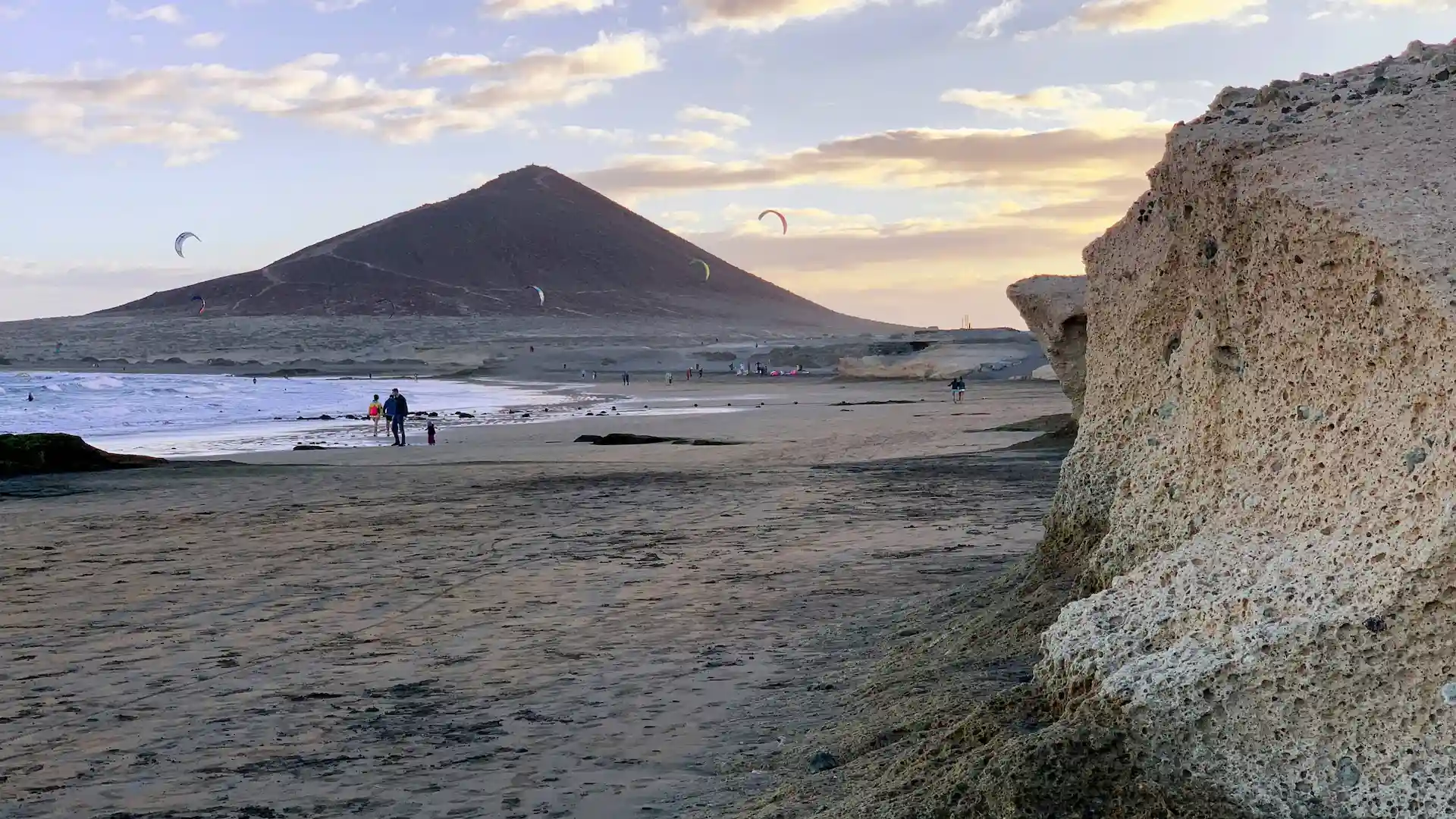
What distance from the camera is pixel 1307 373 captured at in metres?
3.01

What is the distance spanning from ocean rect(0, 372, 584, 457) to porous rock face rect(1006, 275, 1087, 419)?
1487cm

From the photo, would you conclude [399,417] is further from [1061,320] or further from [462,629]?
[462,629]

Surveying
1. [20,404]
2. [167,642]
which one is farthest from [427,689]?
[20,404]

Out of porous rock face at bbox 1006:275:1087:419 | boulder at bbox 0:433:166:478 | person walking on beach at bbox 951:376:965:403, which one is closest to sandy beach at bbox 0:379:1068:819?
boulder at bbox 0:433:166:478

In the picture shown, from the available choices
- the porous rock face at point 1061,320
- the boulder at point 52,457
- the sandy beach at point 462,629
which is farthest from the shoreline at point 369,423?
the porous rock face at point 1061,320

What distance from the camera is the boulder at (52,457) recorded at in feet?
47.2

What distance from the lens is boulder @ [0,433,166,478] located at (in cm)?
1438

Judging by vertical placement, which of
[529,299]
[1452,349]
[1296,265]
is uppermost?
[529,299]

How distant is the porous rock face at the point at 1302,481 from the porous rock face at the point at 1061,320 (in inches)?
→ 257

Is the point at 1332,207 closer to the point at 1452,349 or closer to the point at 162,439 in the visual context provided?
the point at 1452,349

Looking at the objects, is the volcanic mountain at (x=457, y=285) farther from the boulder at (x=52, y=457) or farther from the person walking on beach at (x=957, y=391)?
the boulder at (x=52, y=457)

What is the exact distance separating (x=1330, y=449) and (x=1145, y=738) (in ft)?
2.45

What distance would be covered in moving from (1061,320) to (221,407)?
31594 mm

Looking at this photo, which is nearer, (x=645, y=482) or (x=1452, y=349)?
(x=1452, y=349)
